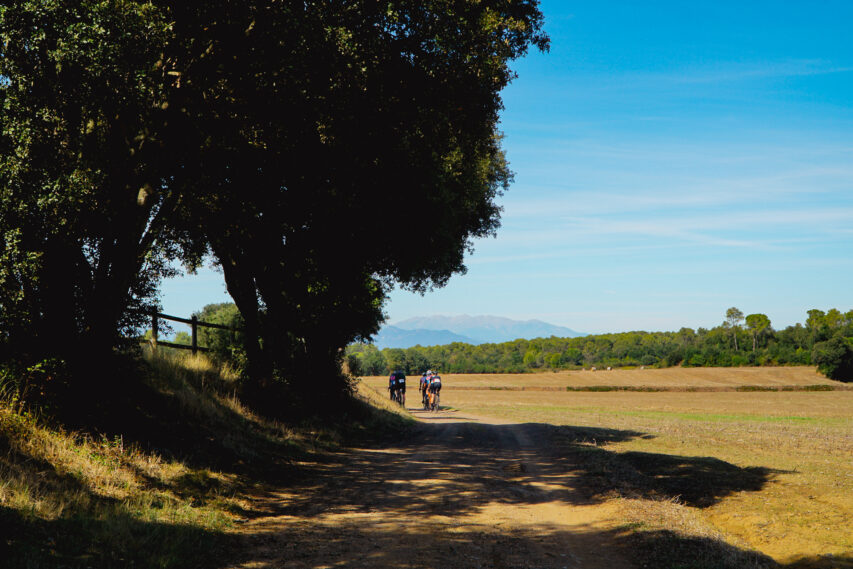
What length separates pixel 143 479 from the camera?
29.5ft

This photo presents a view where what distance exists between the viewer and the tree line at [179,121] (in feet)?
30.9

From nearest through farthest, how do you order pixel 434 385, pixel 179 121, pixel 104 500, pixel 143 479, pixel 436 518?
1. pixel 104 500
2. pixel 436 518
3. pixel 143 479
4. pixel 179 121
5. pixel 434 385

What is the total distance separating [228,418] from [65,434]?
516 cm

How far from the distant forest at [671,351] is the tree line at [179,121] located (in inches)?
2893

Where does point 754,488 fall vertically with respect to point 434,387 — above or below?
above

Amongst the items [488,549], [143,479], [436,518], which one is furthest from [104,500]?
[488,549]

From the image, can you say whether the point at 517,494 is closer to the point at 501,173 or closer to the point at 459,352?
the point at 501,173

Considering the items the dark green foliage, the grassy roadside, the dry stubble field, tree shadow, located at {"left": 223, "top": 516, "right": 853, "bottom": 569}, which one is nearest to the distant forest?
the dark green foliage

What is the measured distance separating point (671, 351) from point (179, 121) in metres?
123

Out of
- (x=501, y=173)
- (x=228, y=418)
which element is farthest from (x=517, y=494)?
(x=501, y=173)

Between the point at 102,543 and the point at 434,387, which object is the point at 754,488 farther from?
the point at 434,387

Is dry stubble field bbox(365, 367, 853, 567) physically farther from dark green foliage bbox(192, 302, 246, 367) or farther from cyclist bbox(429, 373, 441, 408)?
cyclist bbox(429, 373, 441, 408)

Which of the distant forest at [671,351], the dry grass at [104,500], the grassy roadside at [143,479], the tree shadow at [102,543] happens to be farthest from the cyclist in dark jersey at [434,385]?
the distant forest at [671,351]

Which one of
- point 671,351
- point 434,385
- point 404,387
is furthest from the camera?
point 671,351
